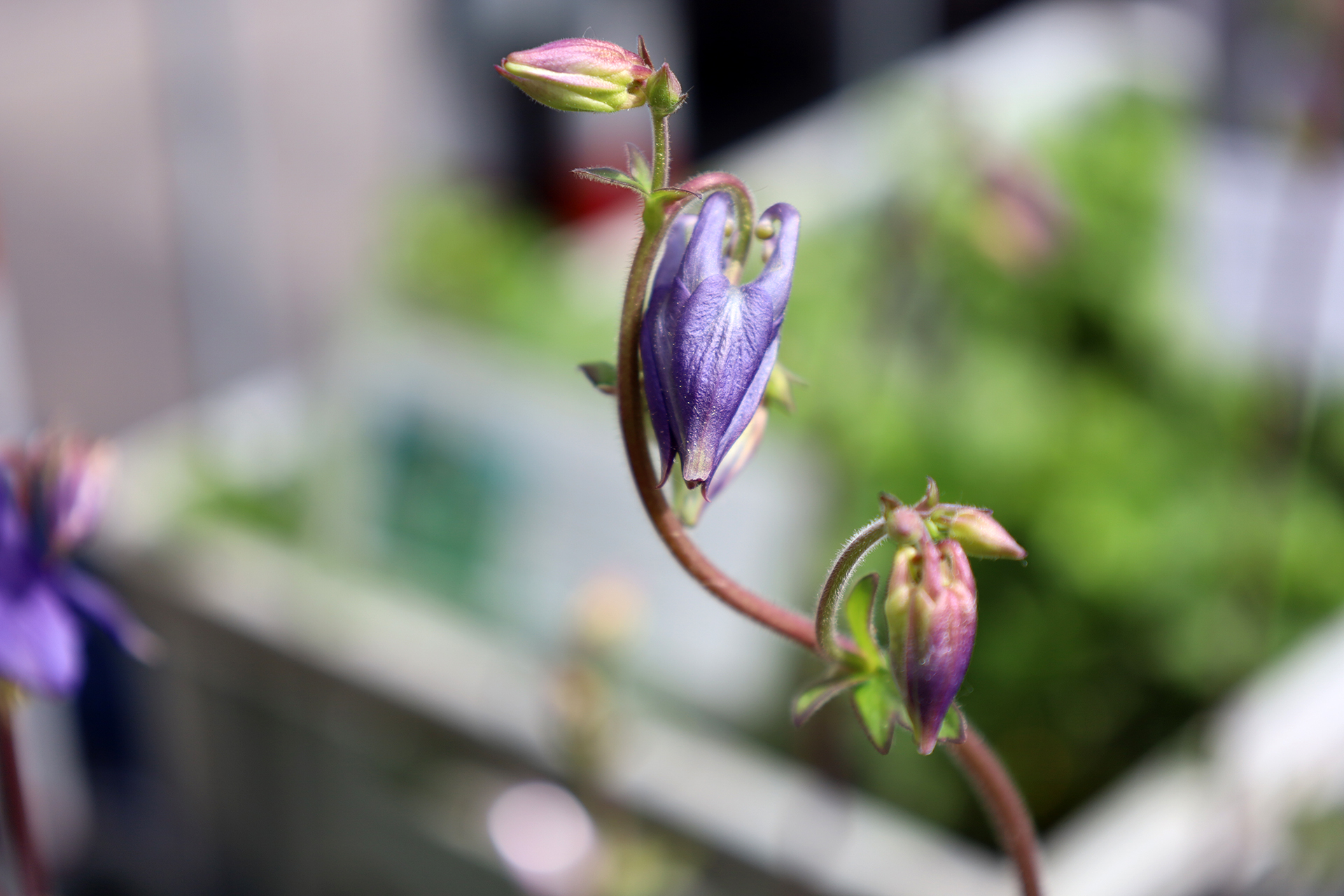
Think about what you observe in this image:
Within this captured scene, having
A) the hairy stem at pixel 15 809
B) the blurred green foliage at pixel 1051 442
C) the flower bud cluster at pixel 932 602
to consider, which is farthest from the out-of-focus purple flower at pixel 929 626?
the blurred green foliage at pixel 1051 442

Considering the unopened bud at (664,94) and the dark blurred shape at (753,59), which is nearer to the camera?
the unopened bud at (664,94)

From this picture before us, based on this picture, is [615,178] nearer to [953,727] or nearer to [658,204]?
[658,204]

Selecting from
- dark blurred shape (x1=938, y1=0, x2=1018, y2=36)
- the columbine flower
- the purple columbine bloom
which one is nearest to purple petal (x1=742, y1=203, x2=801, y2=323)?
the purple columbine bloom

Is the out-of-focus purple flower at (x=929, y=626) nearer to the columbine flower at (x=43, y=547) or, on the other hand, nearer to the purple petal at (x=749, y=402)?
the purple petal at (x=749, y=402)

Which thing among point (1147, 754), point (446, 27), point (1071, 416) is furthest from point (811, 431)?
point (446, 27)

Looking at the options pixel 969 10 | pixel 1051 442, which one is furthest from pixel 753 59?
pixel 1051 442

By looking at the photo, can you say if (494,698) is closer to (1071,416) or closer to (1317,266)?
(1071,416)

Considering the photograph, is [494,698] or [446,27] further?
[446,27]
